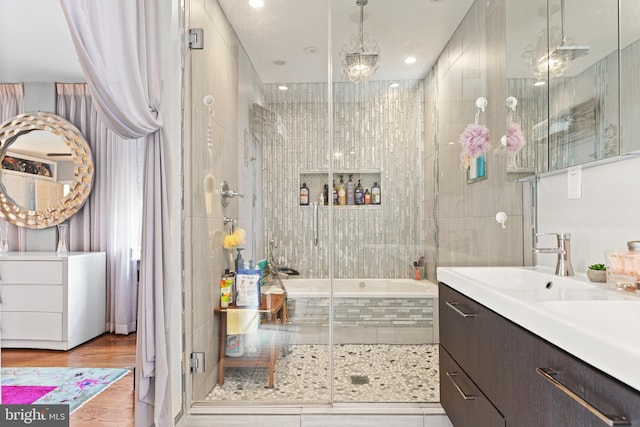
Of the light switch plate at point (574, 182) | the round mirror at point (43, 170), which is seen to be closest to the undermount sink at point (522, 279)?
the light switch plate at point (574, 182)

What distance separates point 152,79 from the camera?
5.96 feet

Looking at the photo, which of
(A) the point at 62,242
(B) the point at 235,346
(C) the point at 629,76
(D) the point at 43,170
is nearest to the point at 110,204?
(A) the point at 62,242

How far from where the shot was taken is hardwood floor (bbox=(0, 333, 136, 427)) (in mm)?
2098

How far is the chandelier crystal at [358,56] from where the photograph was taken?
2.29m

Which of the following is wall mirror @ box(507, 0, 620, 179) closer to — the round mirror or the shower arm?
the shower arm

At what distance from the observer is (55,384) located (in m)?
2.49

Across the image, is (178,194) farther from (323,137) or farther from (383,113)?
(383,113)

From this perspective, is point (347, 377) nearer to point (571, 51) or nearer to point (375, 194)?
point (375, 194)

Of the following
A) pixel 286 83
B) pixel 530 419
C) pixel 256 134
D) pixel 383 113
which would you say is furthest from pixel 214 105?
pixel 530 419

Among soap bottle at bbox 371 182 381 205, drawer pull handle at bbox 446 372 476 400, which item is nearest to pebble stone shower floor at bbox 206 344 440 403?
drawer pull handle at bbox 446 372 476 400

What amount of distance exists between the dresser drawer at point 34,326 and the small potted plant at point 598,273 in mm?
3748

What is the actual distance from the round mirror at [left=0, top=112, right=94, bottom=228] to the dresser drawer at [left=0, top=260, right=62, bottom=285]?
1.98 feet

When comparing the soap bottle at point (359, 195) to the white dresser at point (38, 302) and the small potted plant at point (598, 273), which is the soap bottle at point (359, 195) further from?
the white dresser at point (38, 302)

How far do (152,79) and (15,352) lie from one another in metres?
2.88
